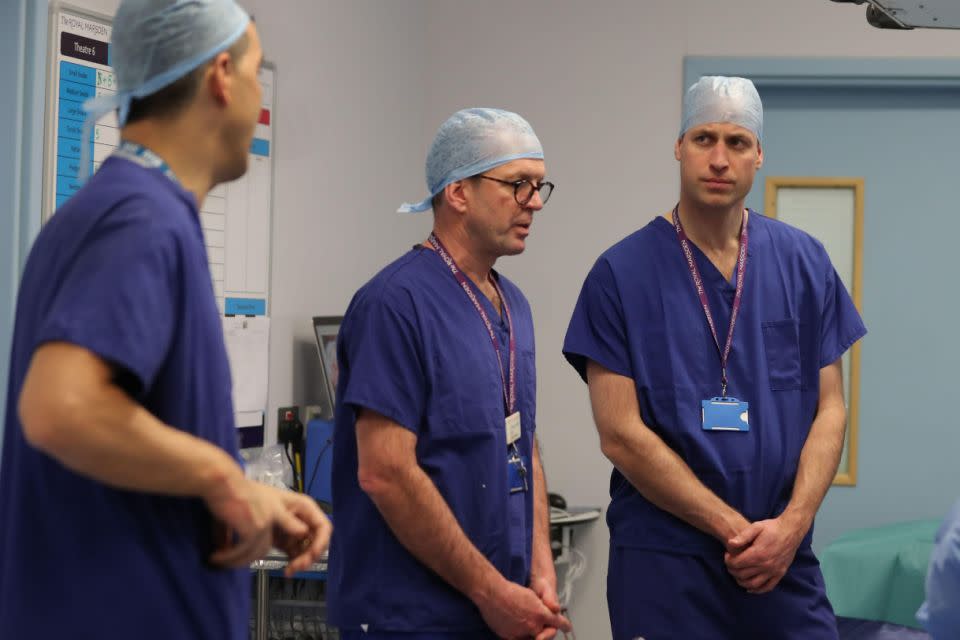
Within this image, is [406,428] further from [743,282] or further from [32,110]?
[32,110]

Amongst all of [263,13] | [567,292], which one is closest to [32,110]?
[263,13]

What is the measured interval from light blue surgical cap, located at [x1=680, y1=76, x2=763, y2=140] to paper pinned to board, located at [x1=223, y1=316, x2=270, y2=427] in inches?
52.4

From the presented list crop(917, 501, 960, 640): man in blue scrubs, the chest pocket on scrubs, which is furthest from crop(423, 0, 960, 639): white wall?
crop(917, 501, 960, 640): man in blue scrubs

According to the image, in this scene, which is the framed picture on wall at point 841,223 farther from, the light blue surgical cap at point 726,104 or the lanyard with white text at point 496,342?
the lanyard with white text at point 496,342

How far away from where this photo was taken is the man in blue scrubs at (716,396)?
208 cm

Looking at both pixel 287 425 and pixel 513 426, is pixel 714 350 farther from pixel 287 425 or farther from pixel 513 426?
pixel 287 425

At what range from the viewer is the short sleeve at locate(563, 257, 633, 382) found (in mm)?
2170

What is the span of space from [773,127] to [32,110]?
2.48 meters

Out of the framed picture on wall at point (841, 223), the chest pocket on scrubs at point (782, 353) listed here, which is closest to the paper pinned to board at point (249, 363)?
the chest pocket on scrubs at point (782, 353)

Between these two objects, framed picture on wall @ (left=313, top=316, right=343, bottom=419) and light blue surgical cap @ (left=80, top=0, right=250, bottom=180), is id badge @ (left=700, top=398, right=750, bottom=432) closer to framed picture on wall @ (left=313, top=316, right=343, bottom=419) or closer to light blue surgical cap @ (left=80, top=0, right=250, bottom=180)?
light blue surgical cap @ (left=80, top=0, right=250, bottom=180)

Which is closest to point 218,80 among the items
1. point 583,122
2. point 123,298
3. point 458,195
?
point 123,298

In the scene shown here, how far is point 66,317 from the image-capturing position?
107cm

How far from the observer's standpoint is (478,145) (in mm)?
2047

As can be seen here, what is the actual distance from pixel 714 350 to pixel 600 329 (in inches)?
8.1
